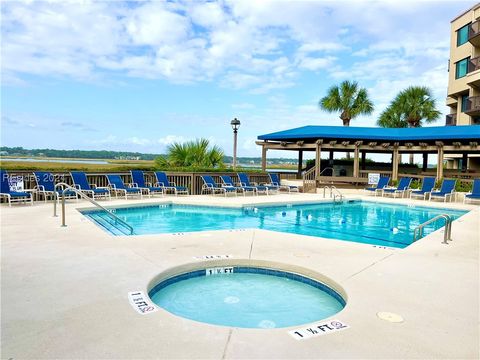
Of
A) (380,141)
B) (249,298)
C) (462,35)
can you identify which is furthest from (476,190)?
(462,35)

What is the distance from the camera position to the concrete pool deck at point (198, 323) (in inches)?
107

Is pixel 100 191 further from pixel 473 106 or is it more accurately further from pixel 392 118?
pixel 392 118

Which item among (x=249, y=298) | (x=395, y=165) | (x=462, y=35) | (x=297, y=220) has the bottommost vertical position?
(x=297, y=220)

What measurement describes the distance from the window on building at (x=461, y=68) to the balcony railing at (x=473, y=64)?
1.01m

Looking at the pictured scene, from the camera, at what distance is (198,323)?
10.3 ft

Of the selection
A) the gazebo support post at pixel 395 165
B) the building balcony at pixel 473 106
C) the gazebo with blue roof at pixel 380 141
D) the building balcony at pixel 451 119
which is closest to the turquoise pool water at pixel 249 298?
the gazebo with blue roof at pixel 380 141

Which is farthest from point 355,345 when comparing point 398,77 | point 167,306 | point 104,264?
point 398,77

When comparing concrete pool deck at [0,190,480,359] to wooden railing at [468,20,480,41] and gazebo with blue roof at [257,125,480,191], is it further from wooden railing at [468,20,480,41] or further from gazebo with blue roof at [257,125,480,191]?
wooden railing at [468,20,480,41]

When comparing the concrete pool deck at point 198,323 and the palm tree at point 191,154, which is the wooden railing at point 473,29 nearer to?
the palm tree at point 191,154

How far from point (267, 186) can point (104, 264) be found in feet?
38.0

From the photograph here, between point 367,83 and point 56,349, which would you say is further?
point 367,83

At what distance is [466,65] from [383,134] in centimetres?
1065

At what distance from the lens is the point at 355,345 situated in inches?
110

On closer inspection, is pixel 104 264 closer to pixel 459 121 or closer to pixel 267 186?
pixel 267 186
